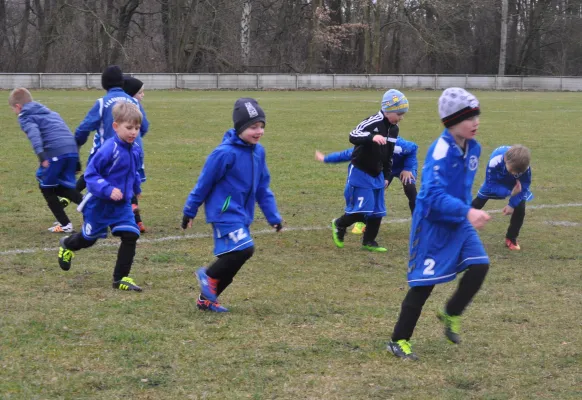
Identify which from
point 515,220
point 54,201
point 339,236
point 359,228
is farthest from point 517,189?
point 54,201

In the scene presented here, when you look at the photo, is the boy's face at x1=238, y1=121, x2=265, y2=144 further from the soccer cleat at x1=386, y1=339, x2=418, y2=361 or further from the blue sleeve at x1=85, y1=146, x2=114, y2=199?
the soccer cleat at x1=386, y1=339, x2=418, y2=361

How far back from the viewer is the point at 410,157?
27.7 ft

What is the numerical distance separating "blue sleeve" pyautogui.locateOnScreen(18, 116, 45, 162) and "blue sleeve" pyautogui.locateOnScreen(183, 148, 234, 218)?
3101 millimetres

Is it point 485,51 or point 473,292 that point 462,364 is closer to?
point 473,292

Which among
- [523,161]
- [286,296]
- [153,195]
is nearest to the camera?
[286,296]

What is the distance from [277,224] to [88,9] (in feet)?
136

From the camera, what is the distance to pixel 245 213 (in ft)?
18.4

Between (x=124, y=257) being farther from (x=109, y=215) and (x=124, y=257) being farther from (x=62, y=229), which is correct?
(x=62, y=229)

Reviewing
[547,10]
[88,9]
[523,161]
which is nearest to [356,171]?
[523,161]

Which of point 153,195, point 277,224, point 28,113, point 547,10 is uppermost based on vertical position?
point 547,10

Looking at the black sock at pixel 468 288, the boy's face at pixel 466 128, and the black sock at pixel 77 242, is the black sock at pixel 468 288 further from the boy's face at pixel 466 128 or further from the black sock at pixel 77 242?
the black sock at pixel 77 242

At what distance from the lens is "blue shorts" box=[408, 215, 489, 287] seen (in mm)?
4656

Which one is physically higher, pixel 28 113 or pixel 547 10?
pixel 547 10

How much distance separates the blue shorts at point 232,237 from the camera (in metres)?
5.47
